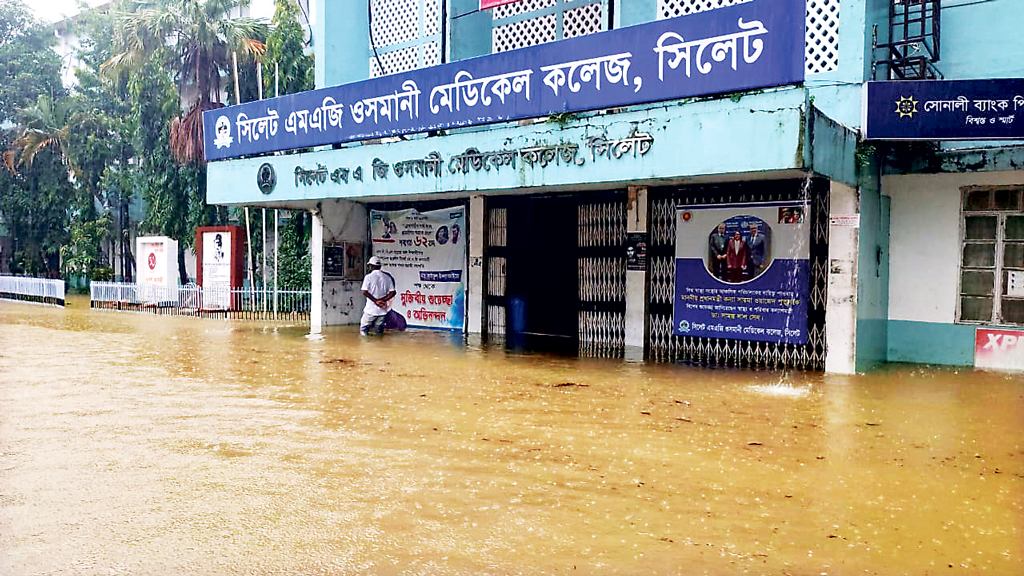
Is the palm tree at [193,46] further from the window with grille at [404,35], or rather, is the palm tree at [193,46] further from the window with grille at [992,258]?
the window with grille at [992,258]

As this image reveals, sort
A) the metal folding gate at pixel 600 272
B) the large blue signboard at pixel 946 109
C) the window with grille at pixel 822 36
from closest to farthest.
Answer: the large blue signboard at pixel 946 109 → the window with grille at pixel 822 36 → the metal folding gate at pixel 600 272

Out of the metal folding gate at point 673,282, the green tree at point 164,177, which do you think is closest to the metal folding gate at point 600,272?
the metal folding gate at point 673,282

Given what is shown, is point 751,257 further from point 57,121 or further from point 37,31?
point 37,31

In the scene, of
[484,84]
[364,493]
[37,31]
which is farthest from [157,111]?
[364,493]

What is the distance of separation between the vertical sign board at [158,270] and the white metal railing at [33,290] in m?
2.78

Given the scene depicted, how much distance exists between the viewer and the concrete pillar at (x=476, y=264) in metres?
15.2

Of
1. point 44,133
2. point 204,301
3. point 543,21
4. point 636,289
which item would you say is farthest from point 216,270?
point 44,133

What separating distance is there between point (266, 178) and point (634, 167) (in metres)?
8.15

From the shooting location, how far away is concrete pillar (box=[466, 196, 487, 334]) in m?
15.2

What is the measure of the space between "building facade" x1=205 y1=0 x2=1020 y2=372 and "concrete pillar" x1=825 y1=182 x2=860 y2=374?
3 centimetres

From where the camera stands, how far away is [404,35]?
1641 centimetres

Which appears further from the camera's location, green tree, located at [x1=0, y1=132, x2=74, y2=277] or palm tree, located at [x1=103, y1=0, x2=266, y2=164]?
green tree, located at [x1=0, y1=132, x2=74, y2=277]

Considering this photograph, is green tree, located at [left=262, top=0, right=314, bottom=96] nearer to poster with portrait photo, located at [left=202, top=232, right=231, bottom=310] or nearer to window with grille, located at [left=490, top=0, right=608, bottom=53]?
poster with portrait photo, located at [left=202, top=232, right=231, bottom=310]

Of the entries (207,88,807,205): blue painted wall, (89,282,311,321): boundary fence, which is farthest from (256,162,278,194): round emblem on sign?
(89,282,311,321): boundary fence
